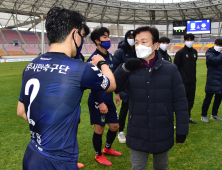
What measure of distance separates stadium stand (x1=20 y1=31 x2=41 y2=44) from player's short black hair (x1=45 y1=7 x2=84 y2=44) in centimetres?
4484

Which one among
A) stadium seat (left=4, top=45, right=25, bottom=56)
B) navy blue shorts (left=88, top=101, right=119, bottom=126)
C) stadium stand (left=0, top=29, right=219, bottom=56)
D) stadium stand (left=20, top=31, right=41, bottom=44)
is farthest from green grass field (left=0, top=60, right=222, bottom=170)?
stadium stand (left=20, top=31, right=41, bottom=44)

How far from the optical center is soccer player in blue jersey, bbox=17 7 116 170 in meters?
1.43

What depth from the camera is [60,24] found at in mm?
1537

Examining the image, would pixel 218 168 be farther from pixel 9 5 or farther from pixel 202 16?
pixel 202 16

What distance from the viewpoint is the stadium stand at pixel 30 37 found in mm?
42203

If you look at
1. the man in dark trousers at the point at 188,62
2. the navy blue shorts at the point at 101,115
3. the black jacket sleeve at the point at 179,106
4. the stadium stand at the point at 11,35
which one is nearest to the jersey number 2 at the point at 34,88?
the black jacket sleeve at the point at 179,106

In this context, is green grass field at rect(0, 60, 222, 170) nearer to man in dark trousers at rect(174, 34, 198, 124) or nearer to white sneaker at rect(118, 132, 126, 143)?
white sneaker at rect(118, 132, 126, 143)

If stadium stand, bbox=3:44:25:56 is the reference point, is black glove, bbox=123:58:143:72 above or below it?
above

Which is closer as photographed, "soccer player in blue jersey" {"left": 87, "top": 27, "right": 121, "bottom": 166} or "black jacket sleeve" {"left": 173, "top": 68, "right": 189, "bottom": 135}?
"black jacket sleeve" {"left": 173, "top": 68, "right": 189, "bottom": 135}

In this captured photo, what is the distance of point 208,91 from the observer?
5.09 metres

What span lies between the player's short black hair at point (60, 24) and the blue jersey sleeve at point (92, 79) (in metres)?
0.33

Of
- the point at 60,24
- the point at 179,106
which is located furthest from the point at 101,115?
the point at 60,24

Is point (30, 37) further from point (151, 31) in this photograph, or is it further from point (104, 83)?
point (104, 83)

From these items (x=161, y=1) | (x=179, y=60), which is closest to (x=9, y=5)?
(x=161, y=1)
